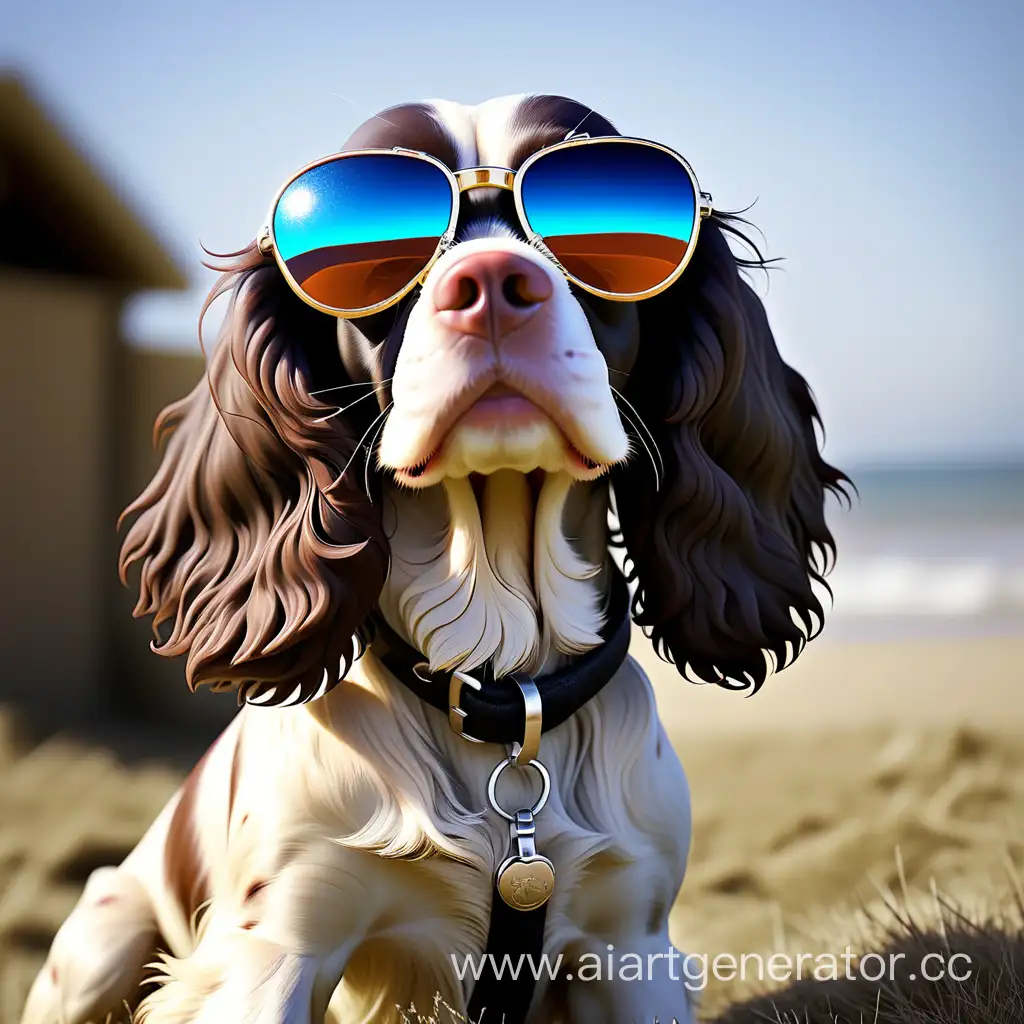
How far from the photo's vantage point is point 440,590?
1.57m

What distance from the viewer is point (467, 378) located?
1.35m

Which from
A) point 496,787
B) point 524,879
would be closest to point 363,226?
point 496,787

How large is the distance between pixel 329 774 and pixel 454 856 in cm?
20

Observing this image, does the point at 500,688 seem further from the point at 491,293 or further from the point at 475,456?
the point at 491,293

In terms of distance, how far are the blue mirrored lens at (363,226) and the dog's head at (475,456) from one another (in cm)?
4

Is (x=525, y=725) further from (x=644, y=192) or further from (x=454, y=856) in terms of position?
(x=644, y=192)

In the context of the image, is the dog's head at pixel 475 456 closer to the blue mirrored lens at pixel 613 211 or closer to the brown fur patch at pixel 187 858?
the blue mirrored lens at pixel 613 211

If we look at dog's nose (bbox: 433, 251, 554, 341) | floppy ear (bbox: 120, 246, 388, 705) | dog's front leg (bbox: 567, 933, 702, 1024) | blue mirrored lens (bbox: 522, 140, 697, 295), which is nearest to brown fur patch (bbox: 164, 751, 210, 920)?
floppy ear (bbox: 120, 246, 388, 705)

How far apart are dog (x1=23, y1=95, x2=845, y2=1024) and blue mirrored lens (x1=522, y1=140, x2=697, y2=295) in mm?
38

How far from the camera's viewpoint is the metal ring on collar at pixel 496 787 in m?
1.56

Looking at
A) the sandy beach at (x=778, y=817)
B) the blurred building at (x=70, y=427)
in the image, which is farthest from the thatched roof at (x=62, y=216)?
the sandy beach at (x=778, y=817)

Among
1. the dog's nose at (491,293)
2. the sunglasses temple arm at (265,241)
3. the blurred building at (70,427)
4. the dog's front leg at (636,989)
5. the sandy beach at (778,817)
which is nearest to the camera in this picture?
the dog's nose at (491,293)

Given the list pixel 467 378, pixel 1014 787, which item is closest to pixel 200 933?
pixel 467 378

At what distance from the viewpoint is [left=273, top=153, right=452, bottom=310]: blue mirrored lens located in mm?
1462
